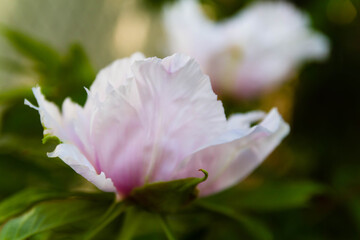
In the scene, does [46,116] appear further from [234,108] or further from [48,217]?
[234,108]

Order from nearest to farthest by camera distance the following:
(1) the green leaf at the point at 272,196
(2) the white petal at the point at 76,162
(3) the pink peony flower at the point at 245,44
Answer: (2) the white petal at the point at 76,162, (1) the green leaf at the point at 272,196, (3) the pink peony flower at the point at 245,44

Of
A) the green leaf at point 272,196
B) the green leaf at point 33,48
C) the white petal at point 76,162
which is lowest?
the green leaf at point 272,196

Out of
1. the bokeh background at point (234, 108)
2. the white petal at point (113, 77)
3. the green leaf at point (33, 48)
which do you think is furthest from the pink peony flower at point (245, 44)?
the white petal at point (113, 77)

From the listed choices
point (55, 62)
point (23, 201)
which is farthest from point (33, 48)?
point (23, 201)

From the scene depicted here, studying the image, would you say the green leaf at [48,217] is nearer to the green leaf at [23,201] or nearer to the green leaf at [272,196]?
the green leaf at [23,201]

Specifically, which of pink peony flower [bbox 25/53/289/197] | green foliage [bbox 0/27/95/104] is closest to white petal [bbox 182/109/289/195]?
pink peony flower [bbox 25/53/289/197]

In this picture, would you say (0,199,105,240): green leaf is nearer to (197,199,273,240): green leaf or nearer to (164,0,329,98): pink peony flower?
(197,199,273,240): green leaf

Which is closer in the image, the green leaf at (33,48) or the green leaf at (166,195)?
→ the green leaf at (166,195)
